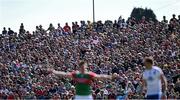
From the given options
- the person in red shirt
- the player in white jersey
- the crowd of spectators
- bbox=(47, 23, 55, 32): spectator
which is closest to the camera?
the player in white jersey

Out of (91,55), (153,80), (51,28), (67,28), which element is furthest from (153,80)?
(51,28)

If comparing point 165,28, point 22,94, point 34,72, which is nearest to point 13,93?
A: point 22,94

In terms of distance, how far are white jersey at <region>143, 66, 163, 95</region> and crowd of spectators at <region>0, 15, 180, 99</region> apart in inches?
217

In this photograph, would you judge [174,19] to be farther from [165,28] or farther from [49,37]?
[49,37]

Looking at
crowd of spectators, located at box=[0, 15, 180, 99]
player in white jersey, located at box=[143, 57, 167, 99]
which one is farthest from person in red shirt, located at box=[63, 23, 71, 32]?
player in white jersey, located at box=[143, 57, 167, 99]

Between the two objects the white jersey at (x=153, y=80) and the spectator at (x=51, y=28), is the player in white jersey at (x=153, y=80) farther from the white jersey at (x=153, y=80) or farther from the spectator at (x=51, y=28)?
the spectator at (x=51, y=28)

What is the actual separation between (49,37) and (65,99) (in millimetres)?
12998

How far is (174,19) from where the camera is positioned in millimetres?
37875

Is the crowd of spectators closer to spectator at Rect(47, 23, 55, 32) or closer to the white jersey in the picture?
spectator at Rect(47, 23, 55, 32)

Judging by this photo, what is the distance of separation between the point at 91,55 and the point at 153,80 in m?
15.2

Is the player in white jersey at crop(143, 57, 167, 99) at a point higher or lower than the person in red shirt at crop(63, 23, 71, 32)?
lower

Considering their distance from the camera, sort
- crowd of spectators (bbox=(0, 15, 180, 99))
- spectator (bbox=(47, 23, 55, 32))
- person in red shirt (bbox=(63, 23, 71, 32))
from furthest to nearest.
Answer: spectator (bbox=(47, 23, 55, 32)), person in red shirt (bbox=(63, 23, 71, 32)), crowd of spectators (bbox=(0, 15, 180, 99))

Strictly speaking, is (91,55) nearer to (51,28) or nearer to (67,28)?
(67,28)

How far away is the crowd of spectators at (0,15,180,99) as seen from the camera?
Answer: 103 feet
